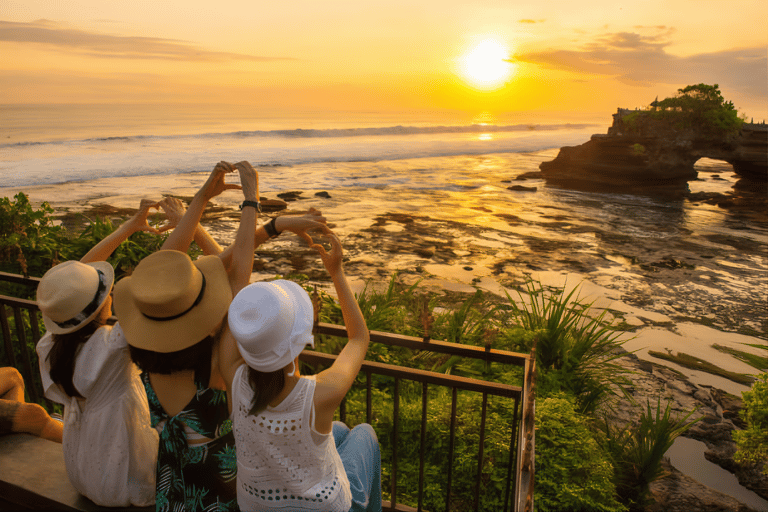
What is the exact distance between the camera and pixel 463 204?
1777cm

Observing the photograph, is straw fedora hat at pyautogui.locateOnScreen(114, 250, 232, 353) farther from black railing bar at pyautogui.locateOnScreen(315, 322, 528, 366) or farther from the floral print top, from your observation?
black railing bar at pyautogui.locateOnScreen(315, 322, 528, 366)

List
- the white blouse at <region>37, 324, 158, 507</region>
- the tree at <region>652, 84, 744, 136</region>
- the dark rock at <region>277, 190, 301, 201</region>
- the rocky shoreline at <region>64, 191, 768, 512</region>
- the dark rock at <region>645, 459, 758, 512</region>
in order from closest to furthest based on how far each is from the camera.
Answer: the white blouse at <region>37, 324, 158, 507</region>, the dark rock at <region>645, 459, 758, 512</region>, the rocky shoreline at <region>64, 191, 768, 512</region>, the dark rock at <region>277, 190, 301, 201</region>, the tree at <region>652, 84, 744, 136</region>

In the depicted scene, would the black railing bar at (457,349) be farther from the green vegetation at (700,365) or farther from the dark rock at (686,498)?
the green vegetation at (700,365)

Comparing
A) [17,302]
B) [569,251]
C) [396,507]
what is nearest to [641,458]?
[396,507]

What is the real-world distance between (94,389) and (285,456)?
1.04 meters

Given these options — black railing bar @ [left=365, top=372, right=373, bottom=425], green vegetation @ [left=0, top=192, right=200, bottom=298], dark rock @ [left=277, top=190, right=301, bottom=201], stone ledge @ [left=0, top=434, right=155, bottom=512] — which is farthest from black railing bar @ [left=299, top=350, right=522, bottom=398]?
dark rock @ [left=277, top=190, right=301, bottom=201]

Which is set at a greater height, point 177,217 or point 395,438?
point 177,217

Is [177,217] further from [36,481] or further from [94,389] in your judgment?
[36,481]

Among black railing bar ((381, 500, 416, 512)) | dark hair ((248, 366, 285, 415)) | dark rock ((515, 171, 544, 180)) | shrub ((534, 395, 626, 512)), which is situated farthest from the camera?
dark rock ((515, 171, 544, 180))

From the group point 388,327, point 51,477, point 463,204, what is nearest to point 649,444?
point 388,327

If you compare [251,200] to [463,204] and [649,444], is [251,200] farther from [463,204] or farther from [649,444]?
[463,204]

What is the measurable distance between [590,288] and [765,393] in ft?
17.4

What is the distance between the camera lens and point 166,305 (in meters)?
2.03

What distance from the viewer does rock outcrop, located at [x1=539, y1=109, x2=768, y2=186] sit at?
21609 millimetres
